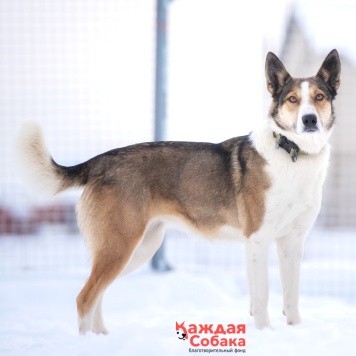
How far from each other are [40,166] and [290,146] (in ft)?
4.22

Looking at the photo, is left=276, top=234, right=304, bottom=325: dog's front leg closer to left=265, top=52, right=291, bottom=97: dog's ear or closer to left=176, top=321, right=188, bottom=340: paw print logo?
left=176, top=321, right=188, bottom=340: paw print logo

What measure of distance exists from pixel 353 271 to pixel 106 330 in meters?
2.58

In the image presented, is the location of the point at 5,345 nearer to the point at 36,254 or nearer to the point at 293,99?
the point at 293,99

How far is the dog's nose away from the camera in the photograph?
274 centimetres

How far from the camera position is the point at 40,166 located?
306 cm

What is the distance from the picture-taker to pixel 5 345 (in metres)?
2.79

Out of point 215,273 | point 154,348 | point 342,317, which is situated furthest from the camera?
point 215,273

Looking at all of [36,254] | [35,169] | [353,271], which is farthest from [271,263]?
[35,169]

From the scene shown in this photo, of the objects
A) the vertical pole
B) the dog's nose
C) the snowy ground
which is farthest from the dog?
the vertical pole

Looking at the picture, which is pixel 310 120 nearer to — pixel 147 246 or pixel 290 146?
pixel 290 146

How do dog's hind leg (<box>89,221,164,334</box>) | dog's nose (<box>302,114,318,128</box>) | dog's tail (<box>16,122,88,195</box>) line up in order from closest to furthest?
dog's nose (<box>302,114,318,128</box>) < dog's tail (<box>16,122,88,195</box>) < dog's hind leg (<box>89,221,164,334</box>)

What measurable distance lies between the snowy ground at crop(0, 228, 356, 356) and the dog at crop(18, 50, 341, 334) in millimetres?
307

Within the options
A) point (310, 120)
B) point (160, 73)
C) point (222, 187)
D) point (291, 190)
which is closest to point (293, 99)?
point (310, 120)

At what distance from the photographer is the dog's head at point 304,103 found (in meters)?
2.79
